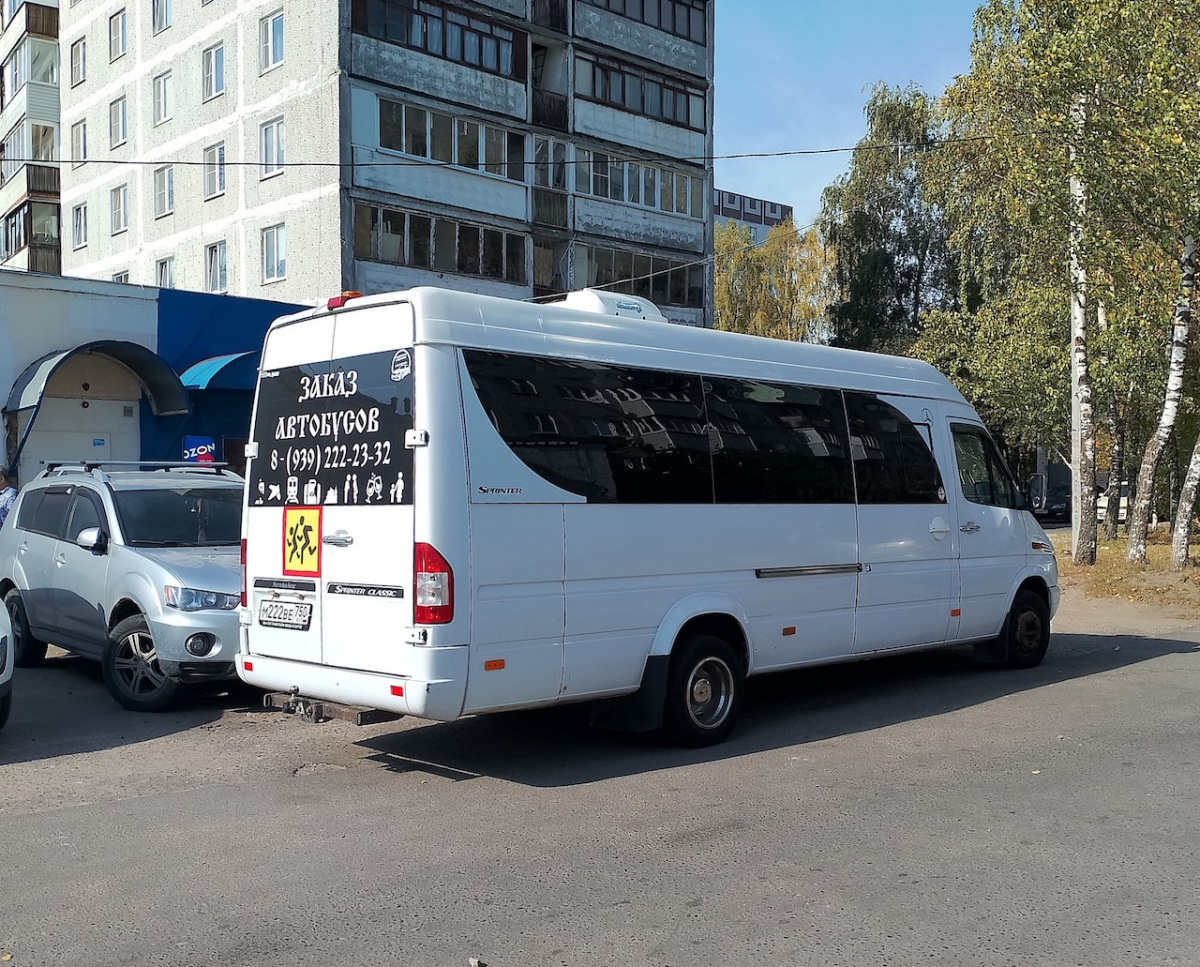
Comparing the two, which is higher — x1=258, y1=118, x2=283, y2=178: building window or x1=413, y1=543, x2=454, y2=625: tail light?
x1=258, y1=118, x2=283, y2=178: building window

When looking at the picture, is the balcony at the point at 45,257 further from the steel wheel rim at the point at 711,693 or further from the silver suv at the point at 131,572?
the steel wheel rim at the point at 711,693

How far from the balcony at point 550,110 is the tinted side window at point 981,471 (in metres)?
23.3

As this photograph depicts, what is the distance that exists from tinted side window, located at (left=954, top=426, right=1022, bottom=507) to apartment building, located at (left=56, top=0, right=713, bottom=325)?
63.4ft

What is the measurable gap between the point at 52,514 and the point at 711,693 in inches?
270

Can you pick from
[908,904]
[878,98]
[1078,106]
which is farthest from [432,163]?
[908,904]

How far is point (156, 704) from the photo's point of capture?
9.10 metres

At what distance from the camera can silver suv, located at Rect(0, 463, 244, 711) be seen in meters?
8.92

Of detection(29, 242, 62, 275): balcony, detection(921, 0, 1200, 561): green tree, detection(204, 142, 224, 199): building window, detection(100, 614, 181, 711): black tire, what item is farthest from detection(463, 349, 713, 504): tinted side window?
detection(29, 242, 62, 275): balcony

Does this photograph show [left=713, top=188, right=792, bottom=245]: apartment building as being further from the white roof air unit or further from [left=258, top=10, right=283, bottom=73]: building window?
the white roof air unit

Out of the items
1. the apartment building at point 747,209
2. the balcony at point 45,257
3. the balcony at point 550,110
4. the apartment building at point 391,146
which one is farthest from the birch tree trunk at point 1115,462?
the apartment building at point 747,209

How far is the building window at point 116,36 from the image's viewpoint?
35.4m

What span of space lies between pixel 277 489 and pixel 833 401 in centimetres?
420

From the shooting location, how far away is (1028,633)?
10891mm

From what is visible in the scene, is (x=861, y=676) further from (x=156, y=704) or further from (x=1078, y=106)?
(x=1078, y=106)
